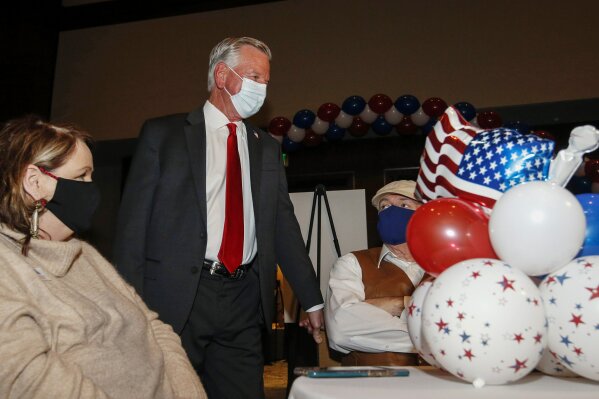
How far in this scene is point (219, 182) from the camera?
199 centimetres

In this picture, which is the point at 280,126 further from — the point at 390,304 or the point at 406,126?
the point at 390,304

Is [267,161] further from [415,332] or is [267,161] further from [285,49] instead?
[285,49]

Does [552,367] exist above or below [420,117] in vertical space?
below

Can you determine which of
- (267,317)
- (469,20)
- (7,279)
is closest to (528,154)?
(7,279)

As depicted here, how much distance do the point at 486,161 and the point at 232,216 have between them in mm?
1104

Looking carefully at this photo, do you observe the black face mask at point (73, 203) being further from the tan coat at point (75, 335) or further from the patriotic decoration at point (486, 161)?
the patriotic decoration at point (486, 161)

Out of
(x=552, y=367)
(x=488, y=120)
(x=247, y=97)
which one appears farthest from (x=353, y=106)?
(x=552, y=367)

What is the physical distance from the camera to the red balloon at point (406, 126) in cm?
407

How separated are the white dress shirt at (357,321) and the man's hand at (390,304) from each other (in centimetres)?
3

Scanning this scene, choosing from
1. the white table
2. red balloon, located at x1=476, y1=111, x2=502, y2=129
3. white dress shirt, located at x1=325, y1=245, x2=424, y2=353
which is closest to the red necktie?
white dress shirt, located at x1=325, y1=245, x2=424, y2=353

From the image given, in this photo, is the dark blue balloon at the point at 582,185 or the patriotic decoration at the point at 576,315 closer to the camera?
the patriotic decoration at the point at 576,315

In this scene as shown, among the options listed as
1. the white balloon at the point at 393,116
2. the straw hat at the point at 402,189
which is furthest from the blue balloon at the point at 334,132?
the straw hat at the point at 402,189

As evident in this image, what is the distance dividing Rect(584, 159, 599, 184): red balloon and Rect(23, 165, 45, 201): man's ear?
10.0 feet

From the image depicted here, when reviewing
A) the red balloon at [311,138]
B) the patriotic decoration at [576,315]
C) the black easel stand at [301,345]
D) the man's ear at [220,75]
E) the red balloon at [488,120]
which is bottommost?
the black easel stand at [301,345]
